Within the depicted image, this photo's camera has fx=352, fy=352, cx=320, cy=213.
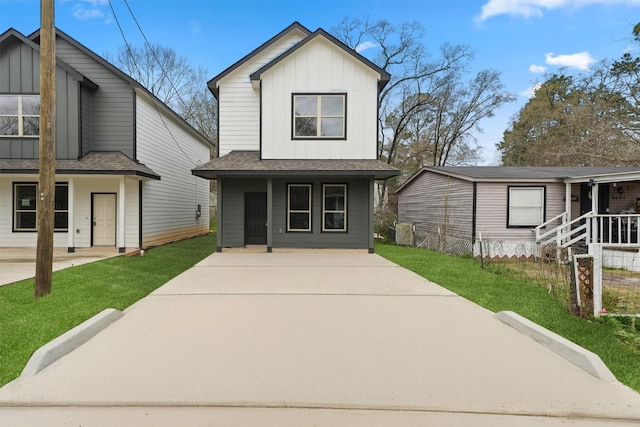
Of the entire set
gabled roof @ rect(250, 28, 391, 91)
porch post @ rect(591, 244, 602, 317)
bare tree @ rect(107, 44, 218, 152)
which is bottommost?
porch post @ rect(591, 244, 602, 317)

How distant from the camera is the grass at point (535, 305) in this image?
12.7ft

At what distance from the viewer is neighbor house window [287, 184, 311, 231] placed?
529 inches

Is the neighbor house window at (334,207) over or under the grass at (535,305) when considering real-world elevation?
over

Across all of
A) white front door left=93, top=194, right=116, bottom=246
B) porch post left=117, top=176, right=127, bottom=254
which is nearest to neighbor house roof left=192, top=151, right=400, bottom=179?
porch post left=117, top=176, right=127, bottom=254

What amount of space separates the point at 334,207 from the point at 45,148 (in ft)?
29.6

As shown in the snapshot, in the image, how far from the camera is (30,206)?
44.0 ft

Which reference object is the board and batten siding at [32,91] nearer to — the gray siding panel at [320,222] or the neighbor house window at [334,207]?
the gray siding panel at [320,222]

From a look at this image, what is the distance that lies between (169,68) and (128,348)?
1282 inches

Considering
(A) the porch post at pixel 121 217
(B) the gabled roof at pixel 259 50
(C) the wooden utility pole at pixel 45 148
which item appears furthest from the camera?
(B) the gabled roof at pixel 259 50

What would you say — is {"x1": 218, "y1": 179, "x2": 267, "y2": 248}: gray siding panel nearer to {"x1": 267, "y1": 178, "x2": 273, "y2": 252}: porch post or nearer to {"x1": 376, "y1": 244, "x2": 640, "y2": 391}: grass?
{"x1": 267, "y1": 178, "x2": 273, "y2": 252}: porch post

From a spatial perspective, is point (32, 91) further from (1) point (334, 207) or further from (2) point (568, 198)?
(2) point (568, 198)

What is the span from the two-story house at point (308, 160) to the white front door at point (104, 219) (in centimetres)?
419

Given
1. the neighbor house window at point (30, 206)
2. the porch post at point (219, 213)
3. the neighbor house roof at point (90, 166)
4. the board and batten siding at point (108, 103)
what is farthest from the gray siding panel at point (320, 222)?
the neighbor house window at point (30, 206)

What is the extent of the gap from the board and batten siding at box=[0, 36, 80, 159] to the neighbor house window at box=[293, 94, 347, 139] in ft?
25.9
